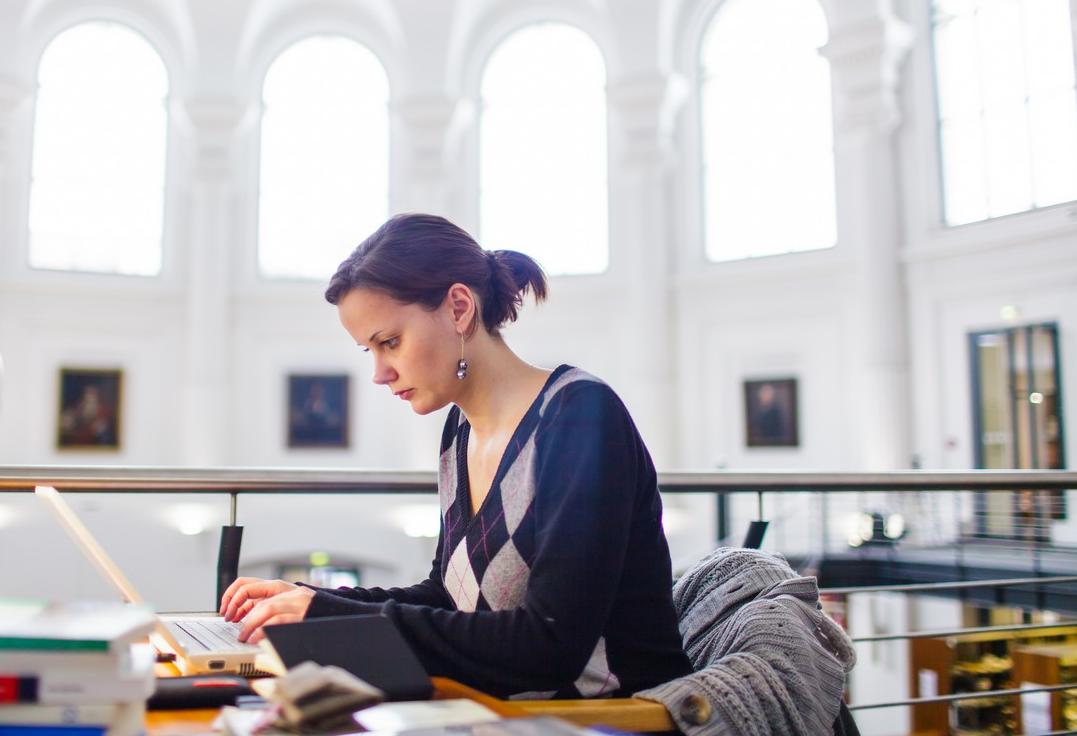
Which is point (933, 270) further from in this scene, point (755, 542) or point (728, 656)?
point (728, 656)

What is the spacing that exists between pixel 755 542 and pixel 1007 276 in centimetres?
905

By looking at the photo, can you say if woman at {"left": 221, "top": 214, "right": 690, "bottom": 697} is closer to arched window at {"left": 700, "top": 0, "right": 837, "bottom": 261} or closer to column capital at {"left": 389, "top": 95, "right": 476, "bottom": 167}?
arched window at {"left": 700, "top": 0, "right": 837, "bottom": 261}

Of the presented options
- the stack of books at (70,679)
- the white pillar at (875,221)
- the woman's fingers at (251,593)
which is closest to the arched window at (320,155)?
the white pillar at (875,221)

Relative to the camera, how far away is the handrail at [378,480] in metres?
2.04

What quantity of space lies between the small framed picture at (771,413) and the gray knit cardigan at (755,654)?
10460 mm

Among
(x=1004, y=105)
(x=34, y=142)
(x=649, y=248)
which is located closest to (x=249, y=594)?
(x=1004, y=105)

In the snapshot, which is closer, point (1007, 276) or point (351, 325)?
point (351, 325)

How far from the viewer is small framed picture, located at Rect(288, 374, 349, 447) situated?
43.1 ft

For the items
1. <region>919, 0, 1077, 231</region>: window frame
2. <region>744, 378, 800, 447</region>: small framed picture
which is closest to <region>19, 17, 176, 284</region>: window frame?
<region>744, 378, 800, 447</region>: small framed picture

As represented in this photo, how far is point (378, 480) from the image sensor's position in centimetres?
222

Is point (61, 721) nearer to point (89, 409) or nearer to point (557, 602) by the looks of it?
point (557, 602)

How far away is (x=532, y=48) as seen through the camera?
13.8 meters

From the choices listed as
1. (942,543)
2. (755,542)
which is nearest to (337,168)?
(942,543)

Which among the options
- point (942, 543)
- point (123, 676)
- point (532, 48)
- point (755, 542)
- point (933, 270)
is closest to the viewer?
point (123, 676)
